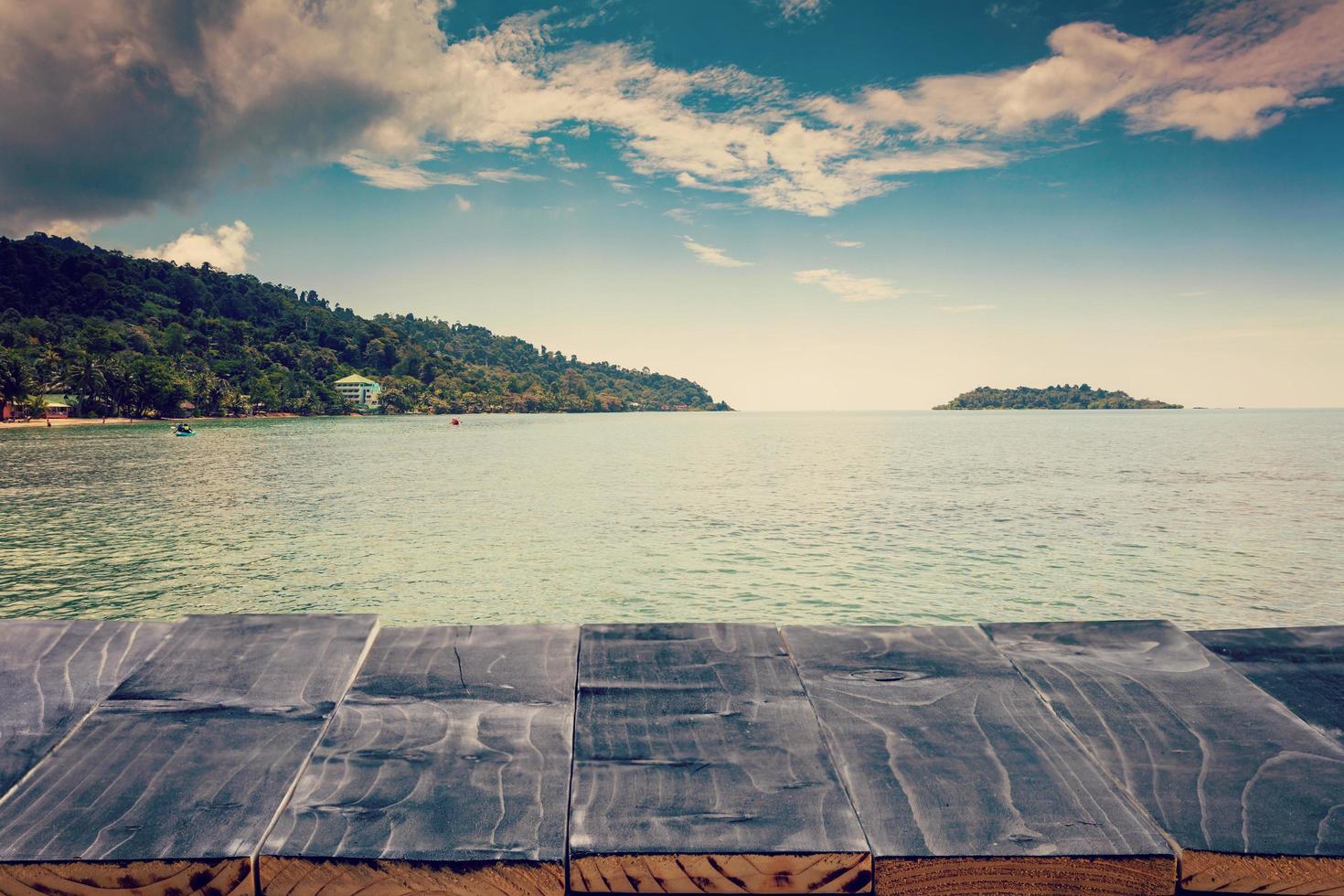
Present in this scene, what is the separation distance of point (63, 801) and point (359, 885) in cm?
106

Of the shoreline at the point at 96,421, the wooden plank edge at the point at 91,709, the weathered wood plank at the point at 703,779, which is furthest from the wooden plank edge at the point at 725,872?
the shoreline at the point at 96,421

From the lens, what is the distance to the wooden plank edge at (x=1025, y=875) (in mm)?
2215

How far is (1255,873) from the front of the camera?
7.39ft

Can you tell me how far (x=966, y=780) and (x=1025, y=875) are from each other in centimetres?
34

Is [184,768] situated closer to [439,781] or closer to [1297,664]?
[439,781]

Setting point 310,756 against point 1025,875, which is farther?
point 310,756

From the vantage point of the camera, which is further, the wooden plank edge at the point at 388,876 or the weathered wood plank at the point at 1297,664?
the weathered wood plank at the point at 1297,664

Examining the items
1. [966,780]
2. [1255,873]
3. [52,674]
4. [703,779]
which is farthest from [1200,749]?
[52,674]

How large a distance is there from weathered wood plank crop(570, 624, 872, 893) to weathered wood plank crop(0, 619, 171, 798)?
190 centimetres

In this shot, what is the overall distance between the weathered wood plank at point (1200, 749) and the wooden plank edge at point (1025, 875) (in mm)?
125

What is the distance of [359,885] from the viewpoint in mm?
2189

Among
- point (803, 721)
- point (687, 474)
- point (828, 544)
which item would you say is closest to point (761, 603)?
point (828, 544)

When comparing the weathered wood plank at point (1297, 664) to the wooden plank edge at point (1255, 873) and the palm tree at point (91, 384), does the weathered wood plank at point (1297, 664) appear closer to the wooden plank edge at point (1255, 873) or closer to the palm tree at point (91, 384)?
the wooden plank edge at point (1255, 873)

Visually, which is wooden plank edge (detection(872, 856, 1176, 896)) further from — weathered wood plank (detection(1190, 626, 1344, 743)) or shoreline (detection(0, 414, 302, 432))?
shoreline (detection(0, 414, 302, 432))
